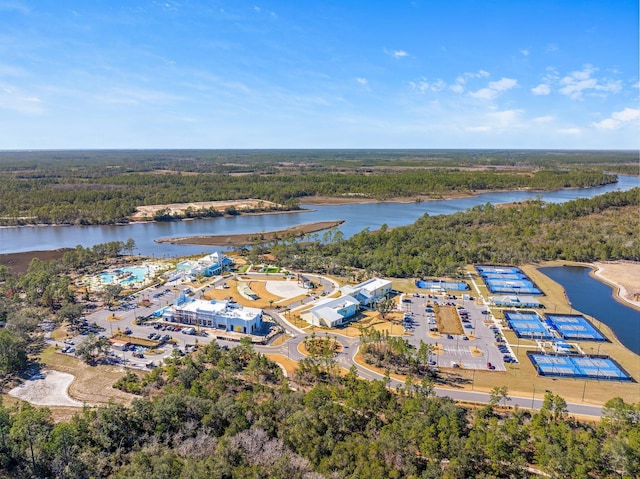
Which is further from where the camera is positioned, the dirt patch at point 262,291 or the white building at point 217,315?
the dirt patch at point 262,291

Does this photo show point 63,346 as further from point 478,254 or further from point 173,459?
point 478,254

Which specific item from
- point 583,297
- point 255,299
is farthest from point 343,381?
point 583,297

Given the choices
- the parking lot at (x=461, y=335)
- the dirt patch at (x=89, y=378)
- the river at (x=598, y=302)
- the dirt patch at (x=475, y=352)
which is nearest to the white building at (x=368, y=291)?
the parking lot at (x=461, y=335)

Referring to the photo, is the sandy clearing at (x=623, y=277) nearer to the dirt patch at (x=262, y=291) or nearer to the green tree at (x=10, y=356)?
the dirt patch at (x=262, y=291)

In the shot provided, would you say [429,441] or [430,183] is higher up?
[430,183]

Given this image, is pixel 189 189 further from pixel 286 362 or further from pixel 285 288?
pixel 286 362

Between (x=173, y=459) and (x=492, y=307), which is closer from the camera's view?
(x=173, y=459)

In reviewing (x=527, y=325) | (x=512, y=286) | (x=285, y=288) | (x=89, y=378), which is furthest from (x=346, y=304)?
(x=89, y=378)
